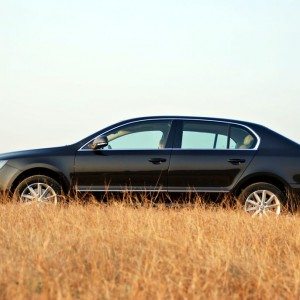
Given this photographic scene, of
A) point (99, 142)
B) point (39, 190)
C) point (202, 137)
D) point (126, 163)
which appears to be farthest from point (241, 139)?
point (39, 190)

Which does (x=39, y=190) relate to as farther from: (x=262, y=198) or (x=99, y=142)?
(x=262, y=198)

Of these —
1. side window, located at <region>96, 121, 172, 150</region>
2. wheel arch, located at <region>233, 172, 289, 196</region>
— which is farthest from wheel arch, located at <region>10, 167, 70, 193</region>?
wheel arch, located at <region>233, 172, 289, 196</region>

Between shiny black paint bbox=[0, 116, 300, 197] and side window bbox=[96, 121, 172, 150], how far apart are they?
0.11 meters

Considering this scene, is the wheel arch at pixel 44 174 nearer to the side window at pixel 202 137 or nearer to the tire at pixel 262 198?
the side window at pixel 202 137

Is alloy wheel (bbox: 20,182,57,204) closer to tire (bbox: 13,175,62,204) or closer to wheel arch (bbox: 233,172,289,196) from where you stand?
tire (bbox: 13,175,62,204)

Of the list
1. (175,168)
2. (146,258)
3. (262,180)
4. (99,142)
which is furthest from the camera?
(262,180)

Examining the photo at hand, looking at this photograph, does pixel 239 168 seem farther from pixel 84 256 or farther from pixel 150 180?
pixel 84 256

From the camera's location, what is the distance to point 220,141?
9.72 m

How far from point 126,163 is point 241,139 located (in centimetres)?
161

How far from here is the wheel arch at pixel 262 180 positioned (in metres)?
9.56

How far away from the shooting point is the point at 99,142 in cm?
945

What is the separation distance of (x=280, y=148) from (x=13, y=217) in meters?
3.71

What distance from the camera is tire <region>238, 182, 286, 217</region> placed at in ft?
31.3

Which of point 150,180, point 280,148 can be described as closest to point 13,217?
point 150,180
